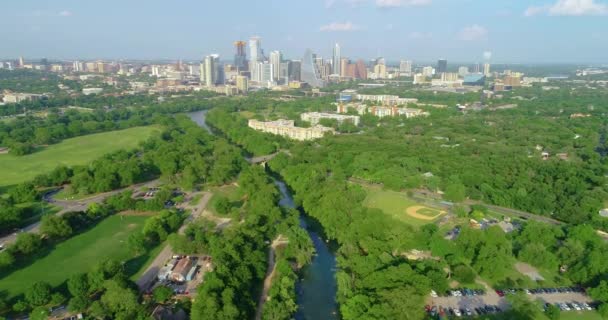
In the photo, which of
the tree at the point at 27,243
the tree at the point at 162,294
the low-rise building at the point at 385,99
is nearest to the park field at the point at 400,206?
the tree at the point at 162,294

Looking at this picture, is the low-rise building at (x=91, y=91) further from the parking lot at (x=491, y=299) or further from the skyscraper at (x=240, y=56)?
the parking lot at (x=491, y=299)

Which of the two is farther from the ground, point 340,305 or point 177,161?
point 177,161

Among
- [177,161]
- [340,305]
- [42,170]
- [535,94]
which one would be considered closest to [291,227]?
[340,305]

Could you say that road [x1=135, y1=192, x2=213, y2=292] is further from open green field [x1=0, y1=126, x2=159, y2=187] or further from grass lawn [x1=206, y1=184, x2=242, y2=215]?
open green field [x1=0, y1=126, x2=159, y2=187]

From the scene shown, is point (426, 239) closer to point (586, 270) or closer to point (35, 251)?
point (586, 270)

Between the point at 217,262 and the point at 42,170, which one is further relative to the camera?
the point at 42,170

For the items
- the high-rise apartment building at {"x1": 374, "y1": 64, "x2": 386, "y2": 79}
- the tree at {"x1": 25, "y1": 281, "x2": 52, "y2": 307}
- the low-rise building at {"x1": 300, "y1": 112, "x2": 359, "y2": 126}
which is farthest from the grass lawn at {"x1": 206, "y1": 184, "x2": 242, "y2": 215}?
the high-rise apartment building at {"x1": 374, "y1": 64, "x2": 386, "y2": 79}

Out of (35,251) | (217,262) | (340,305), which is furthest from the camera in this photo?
(35,251)
